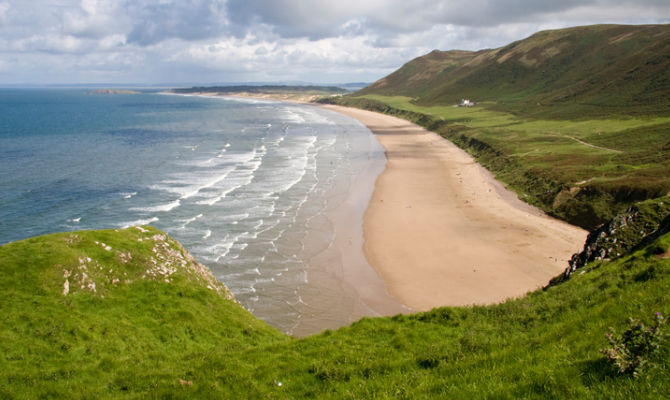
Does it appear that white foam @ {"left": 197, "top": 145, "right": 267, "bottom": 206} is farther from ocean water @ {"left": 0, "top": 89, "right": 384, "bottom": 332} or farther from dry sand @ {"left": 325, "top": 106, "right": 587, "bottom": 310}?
dry sand @ {"left": 325, "top": 106, "right": 587, "bottom": 310}

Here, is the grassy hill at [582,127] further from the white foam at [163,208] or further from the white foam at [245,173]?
the white foam at [163,208]

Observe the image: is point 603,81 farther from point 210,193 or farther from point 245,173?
point 210,193

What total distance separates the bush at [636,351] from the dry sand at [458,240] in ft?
74.3

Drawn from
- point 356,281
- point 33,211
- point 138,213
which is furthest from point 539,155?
point 33,211

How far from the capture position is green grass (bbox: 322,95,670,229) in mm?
49688

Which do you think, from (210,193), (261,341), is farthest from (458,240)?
(210,193)

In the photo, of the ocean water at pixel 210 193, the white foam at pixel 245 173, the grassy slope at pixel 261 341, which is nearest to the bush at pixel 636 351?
the grassy slope at pixel 261 341

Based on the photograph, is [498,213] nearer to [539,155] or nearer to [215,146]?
[539,155]

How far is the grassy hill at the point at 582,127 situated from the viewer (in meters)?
52.9

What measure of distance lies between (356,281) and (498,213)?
25.5m

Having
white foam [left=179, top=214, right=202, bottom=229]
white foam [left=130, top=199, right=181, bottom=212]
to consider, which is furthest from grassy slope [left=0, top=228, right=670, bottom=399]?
white foam [left=130, top=199, right=181, bottom=212]

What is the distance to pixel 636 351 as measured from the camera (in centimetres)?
839

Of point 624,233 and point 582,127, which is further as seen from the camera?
point 582,127

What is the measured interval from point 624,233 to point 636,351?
1823 cm
